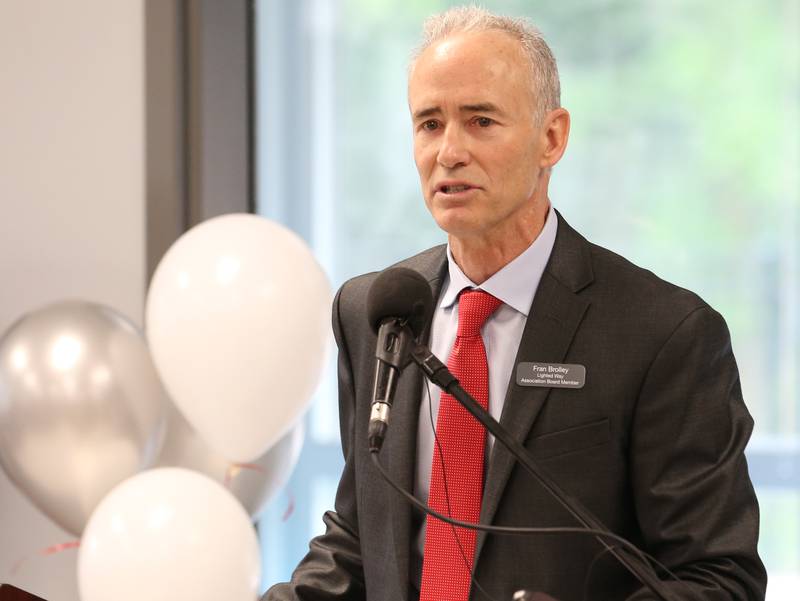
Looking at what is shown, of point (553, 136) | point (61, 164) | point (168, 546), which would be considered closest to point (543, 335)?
point (553, 136)

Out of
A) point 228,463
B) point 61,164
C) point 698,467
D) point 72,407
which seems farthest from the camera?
point 61,164

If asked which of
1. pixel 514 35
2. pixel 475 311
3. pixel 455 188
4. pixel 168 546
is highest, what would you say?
pixel 514 35

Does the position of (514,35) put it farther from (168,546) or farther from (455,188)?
(168,546)

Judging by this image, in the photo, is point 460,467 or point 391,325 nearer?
point 391,325

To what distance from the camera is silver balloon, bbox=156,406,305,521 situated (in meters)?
2.22

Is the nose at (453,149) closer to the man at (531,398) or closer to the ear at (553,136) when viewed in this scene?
the man at (531,398)

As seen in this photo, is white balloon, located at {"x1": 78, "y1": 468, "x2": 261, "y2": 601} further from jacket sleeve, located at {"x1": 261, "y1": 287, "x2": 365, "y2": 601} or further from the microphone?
the microphone

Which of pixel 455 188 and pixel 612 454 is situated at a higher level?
pixel 455 188

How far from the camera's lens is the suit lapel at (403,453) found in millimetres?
1566

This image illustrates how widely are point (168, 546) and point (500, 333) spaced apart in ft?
2.14

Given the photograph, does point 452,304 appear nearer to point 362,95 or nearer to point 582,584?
point 582,584

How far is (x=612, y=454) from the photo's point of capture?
152 cm

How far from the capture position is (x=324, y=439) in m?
3.39

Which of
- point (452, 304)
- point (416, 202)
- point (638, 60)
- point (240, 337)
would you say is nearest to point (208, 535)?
point (240, 337)
